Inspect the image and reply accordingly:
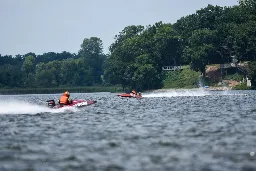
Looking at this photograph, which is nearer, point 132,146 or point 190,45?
point 132,146

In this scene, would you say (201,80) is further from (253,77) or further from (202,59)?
(253,77)

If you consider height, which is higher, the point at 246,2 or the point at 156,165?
the point at 246,2

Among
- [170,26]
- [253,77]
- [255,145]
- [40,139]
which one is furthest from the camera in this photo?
[170,26]

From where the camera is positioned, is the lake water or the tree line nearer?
the lake water

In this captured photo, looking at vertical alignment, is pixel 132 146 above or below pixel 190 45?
below

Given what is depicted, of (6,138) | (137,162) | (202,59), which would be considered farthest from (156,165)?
(202,59)

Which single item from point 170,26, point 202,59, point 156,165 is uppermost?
point 170,26

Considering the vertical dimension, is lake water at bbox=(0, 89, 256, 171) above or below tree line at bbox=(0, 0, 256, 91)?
below

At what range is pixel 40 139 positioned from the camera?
23.3m

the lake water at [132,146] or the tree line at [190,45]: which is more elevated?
the tree line at [190,45]

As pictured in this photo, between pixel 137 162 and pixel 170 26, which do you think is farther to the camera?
pixel 170 26

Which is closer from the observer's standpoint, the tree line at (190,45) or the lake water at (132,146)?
the lake water at (132,146)

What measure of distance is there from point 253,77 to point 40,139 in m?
96.8

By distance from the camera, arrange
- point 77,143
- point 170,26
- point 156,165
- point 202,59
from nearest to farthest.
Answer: point 156,165 → point 77,143 → point 202,59 → point 170,26
